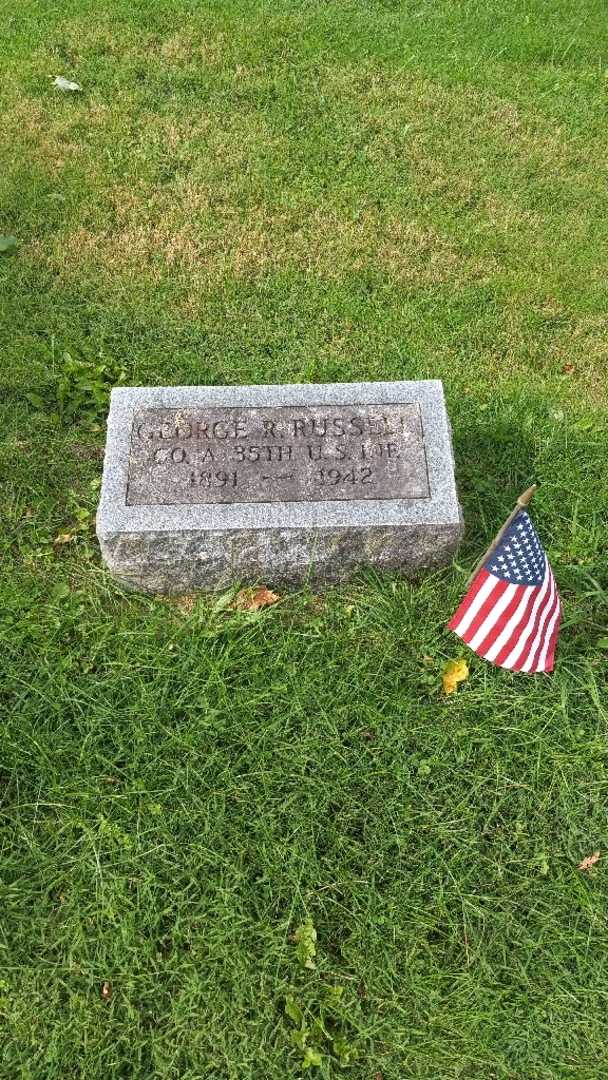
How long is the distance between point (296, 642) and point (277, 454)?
76cm

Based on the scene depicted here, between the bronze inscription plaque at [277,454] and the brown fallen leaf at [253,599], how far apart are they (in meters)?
0.41

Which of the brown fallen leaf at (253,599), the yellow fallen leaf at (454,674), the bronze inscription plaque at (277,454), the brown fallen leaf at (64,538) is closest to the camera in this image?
the yellow fallen leaf at (454,674)

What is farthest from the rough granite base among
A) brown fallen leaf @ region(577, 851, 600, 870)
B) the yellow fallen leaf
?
brown fallen leaf @ region(577, 851, 600, 870)

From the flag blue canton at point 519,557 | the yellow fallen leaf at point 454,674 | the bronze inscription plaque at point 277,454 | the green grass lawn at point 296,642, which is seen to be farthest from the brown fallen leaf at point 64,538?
the flag blue canton at point 519,557

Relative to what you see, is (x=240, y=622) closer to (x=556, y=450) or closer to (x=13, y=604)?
(x=13, y=604)

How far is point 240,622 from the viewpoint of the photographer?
3.29 metres

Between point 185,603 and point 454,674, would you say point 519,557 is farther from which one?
point 185,603

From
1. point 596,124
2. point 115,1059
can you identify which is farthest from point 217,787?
point 596,124

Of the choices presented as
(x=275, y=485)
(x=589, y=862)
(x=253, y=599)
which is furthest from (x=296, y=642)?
(x=589, y=862)

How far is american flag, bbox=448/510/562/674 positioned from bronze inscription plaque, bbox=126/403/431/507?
550mm

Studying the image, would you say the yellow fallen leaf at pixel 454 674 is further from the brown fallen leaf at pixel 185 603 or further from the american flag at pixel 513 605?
the brown fallen leaf at pixel 185 603

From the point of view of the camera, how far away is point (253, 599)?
3.41 metres

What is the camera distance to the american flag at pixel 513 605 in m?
2.80

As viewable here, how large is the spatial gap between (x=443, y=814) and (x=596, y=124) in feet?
16.1
